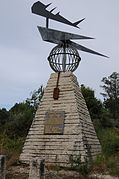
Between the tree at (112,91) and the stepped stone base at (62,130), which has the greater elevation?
the tree at (112,91)

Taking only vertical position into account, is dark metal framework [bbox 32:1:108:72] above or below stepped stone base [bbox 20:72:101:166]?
above

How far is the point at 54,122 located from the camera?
524 inches

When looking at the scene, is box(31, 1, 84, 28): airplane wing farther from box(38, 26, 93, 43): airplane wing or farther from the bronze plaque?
the bronze plaque

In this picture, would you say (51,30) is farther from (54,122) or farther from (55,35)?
(54,122)

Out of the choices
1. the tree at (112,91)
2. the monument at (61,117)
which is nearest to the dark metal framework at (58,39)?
the monument at (61,117)

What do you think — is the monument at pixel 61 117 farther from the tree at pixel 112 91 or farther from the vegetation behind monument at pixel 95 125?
the tree at pixel 112 91

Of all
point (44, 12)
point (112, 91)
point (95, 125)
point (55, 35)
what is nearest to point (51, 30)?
point (55, 35)

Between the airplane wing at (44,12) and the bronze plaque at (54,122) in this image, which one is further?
the airplane wing at (44,12)

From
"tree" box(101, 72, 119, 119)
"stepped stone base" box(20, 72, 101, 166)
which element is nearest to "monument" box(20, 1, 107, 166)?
"stepped stone base" box(20, 72, 101, 166)

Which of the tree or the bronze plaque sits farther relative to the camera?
the tree

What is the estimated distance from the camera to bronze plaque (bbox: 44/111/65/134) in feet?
Result: 43.0

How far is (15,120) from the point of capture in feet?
71.1

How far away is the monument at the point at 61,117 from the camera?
12.7 meters

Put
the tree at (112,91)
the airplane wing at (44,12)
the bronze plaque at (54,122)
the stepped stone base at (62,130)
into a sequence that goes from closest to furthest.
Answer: the stepped stone base at (62,130) < the bronze plaque at (54,122) < the airplane wing at (44,12) < the tree at (112,91)
